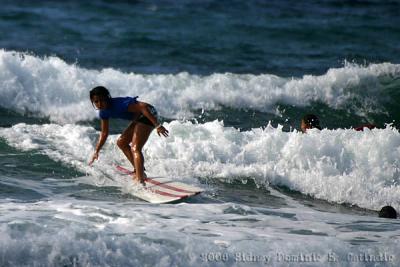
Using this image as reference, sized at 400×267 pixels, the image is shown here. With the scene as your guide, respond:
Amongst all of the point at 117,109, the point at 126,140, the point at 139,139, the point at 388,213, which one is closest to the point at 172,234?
the point at 139,139

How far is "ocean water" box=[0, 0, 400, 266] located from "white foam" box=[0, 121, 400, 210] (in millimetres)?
27

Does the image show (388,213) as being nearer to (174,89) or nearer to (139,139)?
(139,139)

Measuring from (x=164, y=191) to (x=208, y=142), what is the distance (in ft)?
8.22

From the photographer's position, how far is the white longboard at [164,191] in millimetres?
10297

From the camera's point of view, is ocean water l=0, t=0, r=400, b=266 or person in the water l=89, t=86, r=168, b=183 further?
person in the water l=89, t=86, r=168, b=183

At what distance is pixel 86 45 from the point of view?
22203 millimetres

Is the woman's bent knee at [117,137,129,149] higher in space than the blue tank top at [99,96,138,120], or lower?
lower

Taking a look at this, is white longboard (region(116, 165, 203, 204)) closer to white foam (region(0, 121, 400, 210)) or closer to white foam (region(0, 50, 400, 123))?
white foam (region(0, 121, 400, 210))

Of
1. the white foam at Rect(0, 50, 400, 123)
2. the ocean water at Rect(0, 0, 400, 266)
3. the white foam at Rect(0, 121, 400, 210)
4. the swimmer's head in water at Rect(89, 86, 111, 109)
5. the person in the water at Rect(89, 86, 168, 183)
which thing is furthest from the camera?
the white foam at Rect(0, 50, 400, 123)

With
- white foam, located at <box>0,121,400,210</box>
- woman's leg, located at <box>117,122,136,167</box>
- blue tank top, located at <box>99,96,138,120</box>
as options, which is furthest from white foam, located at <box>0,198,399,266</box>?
white foam, located at <box>0,121,400,210</box>

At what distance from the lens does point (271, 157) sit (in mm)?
12531

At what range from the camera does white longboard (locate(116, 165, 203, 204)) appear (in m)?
10.3

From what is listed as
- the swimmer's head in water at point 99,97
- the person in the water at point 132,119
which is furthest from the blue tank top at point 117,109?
the swimmer's head in water at point 99,97

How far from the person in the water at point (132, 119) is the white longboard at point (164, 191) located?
17 centimetres
